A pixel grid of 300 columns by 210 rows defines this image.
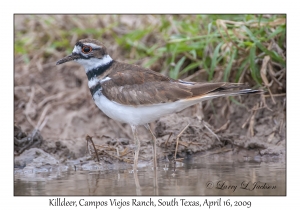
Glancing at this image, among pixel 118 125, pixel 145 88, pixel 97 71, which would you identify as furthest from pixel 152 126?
pixel 145 88

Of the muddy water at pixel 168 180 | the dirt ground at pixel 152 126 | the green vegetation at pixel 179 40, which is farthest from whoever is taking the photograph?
the green vegetation at pixel 179 40

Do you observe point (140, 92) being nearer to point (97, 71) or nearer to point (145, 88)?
point (145, 88)

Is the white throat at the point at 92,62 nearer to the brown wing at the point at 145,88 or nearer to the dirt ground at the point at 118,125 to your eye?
the brown wing at the point at 145,88

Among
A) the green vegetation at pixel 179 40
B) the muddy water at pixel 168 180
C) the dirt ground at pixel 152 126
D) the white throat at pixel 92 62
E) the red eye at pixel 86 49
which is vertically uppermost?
the green vegetation at pixel 179 40

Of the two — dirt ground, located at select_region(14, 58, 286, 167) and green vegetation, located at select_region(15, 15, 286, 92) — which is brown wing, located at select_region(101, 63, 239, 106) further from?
green vegetation, located at select_region(15, 15, 286, 92)

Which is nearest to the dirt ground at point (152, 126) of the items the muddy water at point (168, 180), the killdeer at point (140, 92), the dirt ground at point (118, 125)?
the dirt ground at point (118, 125)

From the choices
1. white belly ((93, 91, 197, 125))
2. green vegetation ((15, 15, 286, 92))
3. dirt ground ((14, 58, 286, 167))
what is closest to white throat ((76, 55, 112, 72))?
white belly ((93, 91, 197, 125))

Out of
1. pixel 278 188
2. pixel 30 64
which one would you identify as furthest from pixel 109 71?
pixel 30 64
